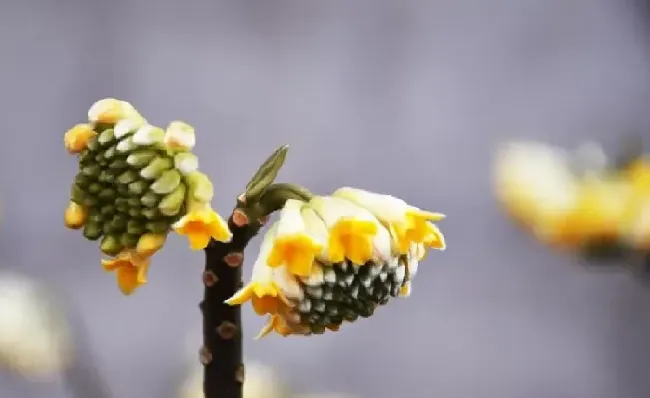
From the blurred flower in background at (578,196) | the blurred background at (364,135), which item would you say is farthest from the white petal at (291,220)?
the blurred flower in background at (578,196)

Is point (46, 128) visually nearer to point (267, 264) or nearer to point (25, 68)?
point (25, 68)

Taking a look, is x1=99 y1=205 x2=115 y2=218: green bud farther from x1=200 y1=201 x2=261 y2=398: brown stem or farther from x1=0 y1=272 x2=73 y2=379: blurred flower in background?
x1=0 y1=272 x2=73 y2=379: blurred flower in background

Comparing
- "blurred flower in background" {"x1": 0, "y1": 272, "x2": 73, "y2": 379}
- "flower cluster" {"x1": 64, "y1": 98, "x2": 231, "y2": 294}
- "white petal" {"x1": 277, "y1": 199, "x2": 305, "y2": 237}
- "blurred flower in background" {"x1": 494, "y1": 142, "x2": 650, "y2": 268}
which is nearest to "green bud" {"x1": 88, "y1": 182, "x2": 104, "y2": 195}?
"flower cluster" {"x1": 64, "y1": 98, "x2": 231, "y2": 294}

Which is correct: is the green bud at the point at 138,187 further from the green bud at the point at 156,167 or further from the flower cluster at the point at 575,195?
the flower cluster at the point at 575,195

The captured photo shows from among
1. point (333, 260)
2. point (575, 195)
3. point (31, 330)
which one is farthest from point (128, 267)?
point (575, 195)

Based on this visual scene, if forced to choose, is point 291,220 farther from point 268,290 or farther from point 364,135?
point 364,135
